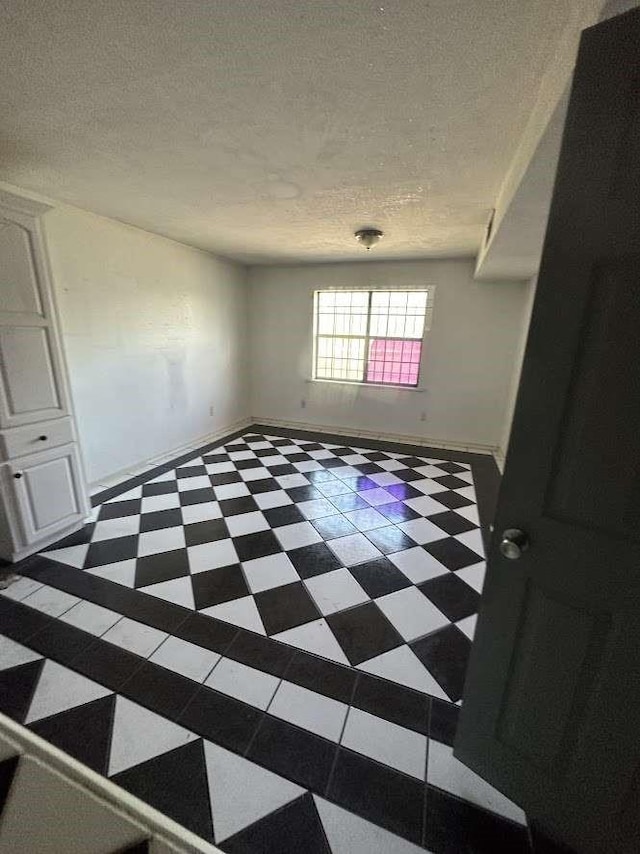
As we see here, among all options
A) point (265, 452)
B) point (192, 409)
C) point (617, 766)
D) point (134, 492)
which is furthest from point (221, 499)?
point (617, 766)

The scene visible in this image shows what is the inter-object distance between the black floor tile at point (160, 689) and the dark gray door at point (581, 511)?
3.71ft

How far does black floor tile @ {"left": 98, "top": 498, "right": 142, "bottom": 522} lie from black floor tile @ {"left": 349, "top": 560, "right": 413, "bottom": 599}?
1822 mm

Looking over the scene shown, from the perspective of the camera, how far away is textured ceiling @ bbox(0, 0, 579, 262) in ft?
A: 3.26

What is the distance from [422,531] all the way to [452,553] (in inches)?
11.5

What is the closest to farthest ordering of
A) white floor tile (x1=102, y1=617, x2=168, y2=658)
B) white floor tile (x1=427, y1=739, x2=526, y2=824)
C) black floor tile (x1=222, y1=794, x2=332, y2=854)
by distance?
black floor tile (x1=222, y1=794, x2=332, y2=854), white floor tile (x1=427, y1=739, x2=526, y2=824), white floor tile (x1=102, y1=617, x2=168, y2=658)

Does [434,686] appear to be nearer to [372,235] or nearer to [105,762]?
[105,762]

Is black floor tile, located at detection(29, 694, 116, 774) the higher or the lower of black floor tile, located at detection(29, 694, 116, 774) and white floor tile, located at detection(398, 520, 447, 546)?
the lower

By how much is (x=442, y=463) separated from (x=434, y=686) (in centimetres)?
280

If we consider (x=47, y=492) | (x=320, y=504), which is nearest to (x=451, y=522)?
(x=320, y=504)

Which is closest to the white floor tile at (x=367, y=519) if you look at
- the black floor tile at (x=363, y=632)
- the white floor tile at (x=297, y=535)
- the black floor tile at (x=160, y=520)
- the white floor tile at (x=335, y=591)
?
the white floor tile at (x=297, y=535)

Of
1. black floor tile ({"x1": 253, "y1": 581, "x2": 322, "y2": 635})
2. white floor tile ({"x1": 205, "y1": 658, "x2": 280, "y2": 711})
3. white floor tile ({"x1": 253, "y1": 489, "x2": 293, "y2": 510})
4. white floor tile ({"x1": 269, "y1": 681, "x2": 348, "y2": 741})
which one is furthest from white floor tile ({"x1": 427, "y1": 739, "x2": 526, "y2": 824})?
white floor tile ({"x1": 253, "y1": 489, "x2": 293, "y2": 510})

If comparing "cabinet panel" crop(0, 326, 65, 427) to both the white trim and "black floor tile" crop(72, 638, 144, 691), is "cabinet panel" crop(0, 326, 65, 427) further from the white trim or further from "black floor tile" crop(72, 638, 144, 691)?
the white trim

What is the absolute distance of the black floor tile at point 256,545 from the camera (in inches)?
89.1

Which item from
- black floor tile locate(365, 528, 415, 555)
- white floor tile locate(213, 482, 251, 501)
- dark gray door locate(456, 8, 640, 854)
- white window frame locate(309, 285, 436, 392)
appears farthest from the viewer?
white window frame locate(309, 285, 436, 392)
